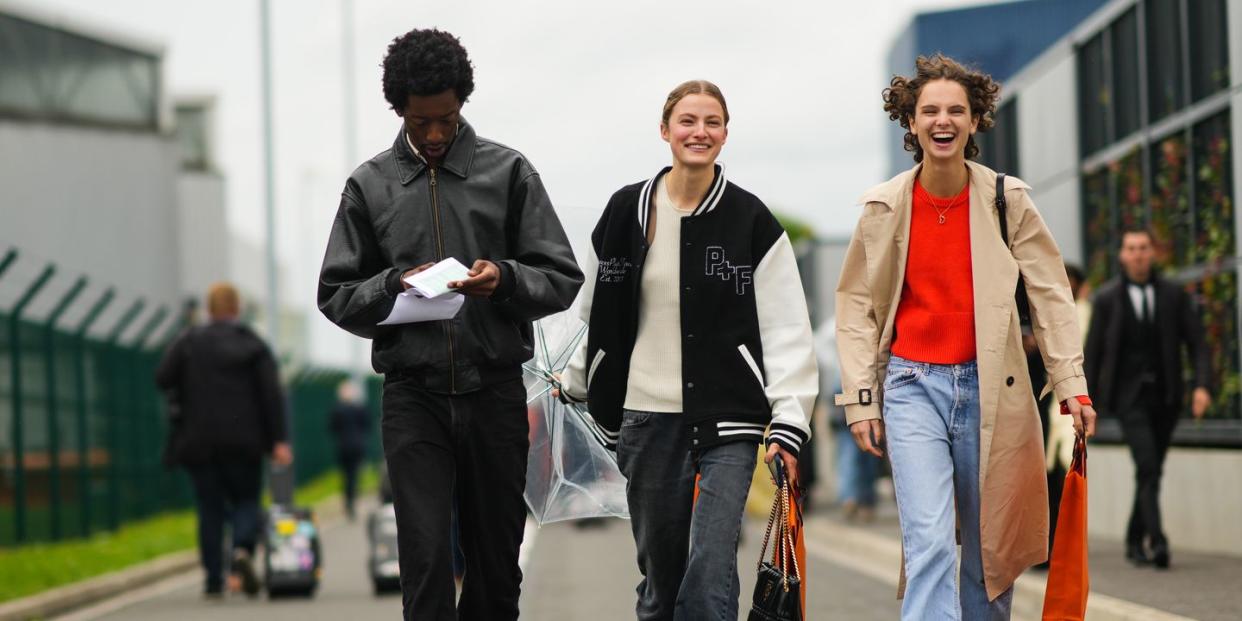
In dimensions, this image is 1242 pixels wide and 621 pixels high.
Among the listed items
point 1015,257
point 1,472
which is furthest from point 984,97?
point 1,472

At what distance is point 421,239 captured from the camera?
220 inches

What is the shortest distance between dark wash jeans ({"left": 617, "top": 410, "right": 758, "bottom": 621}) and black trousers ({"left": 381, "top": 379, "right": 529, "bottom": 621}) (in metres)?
0.41

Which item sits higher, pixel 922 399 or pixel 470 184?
pixel 470 184

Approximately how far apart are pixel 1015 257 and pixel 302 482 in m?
29.4

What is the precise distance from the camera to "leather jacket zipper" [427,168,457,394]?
550 cm

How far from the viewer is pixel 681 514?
231 inches

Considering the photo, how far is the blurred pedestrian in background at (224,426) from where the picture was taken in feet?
38.1

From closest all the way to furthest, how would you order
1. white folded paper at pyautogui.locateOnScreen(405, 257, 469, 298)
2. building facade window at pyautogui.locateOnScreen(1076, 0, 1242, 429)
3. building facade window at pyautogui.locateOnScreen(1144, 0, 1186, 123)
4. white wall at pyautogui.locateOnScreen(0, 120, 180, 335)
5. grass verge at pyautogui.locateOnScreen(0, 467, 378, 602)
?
white folded paper at pyautogui.locateOnScreen(405, 257, 469, 298)
grass verge at pyautogui.locateOnScreen(0, 467, 378, 602)
building facade window at pyautogui.locateOnScreen(1076, 0, 1242, 429)
building facade window at pyautogui.locateOnScreen(1144, 0, 1186, 123)
white wall at pyautogui.locateOnScreen(0, 120, 180, 335)

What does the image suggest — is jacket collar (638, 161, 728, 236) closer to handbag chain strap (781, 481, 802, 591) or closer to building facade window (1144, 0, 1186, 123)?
handbag chain strap (781, 481, 802, 591)

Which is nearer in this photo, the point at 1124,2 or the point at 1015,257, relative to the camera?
the point at 1015,257

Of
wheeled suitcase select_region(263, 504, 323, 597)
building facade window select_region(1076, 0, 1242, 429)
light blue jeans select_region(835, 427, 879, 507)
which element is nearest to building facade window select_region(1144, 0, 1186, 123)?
building facade window select_region(1076, 0, 1242, 429)

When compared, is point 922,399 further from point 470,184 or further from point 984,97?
point 470,184

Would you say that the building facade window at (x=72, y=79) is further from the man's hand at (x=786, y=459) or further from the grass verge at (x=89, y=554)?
the man's hand at (x=786, y=459)

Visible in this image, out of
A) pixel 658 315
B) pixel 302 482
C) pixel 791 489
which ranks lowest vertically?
pixel 302 482
